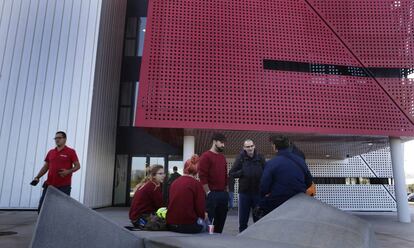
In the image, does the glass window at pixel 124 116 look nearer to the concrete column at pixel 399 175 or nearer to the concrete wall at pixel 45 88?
the concrete wall at pixel 45 88

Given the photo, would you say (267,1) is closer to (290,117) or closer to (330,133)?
(290,117)

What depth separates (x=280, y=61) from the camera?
439 inches

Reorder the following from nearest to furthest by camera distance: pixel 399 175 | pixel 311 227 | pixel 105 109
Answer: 1. pixel 311 227
2. pixel 399 175
3. pixel 105 109

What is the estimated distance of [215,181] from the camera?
4.49 metres

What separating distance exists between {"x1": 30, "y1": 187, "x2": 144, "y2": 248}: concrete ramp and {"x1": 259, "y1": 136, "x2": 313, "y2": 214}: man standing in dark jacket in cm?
161

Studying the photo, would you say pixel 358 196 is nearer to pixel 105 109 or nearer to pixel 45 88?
pixel 105 109

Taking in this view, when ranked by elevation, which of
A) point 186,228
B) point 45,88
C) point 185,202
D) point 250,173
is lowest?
point 186,228

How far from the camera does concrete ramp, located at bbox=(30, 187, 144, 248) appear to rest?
224cm

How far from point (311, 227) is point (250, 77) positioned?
27.0ft

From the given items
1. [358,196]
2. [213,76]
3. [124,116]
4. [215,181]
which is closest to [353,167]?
[358,196]

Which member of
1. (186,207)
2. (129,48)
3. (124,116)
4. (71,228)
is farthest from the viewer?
(129,48)

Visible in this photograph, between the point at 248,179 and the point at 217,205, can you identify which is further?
the point at 248,179

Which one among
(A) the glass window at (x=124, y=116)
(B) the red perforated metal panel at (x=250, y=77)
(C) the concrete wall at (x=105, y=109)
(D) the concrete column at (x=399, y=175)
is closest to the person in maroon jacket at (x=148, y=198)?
(B) the red perforated metal panel at (x=250, y=77)

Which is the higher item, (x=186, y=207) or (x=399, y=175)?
(x=399, y=175)
